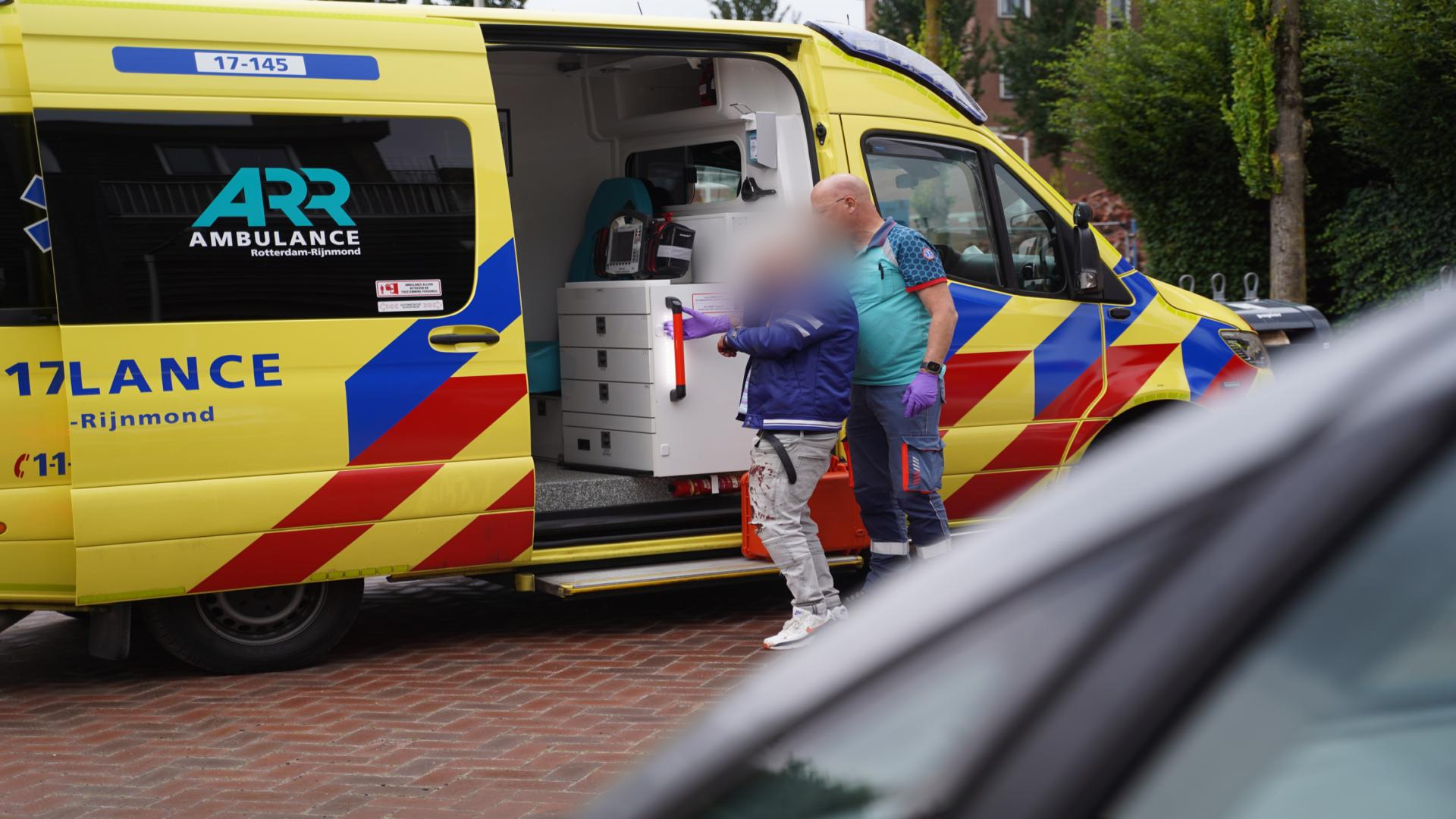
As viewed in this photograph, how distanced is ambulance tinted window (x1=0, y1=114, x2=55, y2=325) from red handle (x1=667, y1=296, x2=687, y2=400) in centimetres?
243

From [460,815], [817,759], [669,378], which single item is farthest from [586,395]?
[817,759]

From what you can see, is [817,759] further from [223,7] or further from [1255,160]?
[1255,160]

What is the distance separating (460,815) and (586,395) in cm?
324

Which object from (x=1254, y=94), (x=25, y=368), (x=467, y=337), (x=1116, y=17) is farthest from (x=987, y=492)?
(x=1116, y=17)

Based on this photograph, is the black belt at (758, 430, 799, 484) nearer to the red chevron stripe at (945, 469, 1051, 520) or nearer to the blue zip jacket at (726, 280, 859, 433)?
the blue zip jacket at (726, 280, 859, 433)

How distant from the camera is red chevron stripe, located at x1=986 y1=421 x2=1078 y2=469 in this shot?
7.06 metres

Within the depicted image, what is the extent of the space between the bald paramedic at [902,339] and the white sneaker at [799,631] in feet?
1.60

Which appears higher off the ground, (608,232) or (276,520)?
(608,232)

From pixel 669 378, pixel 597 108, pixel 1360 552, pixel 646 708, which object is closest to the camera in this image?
pixel 1360 552

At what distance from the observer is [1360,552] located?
94cm

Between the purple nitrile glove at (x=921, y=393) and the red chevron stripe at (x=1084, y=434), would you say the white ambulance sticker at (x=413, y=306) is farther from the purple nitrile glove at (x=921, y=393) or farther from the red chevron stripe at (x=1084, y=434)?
the red chevron stripe at (x=1084, y=434)

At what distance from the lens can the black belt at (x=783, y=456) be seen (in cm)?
591

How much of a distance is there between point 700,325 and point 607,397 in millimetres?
729

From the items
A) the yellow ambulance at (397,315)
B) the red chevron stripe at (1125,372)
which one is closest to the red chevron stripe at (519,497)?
the yellow ambulance at (397,315)
